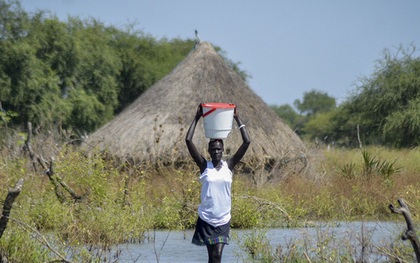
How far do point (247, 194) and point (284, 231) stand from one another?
0.96m

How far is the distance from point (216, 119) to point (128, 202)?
4570mm

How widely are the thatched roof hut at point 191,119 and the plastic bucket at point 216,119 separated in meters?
10.3

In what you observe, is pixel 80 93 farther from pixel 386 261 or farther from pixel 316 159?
pixel 386 261

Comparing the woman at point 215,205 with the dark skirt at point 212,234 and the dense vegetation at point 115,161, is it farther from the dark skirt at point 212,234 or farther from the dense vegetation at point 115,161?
the dense vegetation at point 115,161

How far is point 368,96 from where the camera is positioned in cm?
3381

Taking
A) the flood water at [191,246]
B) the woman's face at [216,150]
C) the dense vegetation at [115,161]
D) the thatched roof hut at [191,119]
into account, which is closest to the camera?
the woman's face at [216,150]

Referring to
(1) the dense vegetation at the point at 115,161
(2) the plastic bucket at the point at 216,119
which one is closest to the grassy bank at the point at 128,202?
(1) the dense vegetation at the point at 115,161

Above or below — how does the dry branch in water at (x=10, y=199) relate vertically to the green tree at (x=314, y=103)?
below

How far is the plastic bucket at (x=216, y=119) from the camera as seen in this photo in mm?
7902

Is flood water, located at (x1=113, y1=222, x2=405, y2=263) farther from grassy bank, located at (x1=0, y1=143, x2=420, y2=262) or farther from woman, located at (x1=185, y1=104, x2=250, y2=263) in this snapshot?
woman, located at (x1=185, y1=104, x2=250, y2=263)

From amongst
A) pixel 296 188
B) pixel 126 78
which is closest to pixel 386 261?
pixel 296 188

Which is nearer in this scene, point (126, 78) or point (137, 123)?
point (137, 123)

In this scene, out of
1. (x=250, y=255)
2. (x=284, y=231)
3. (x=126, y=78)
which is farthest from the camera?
(x=126, y=78)

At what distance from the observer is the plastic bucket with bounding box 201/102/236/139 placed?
790 cm
